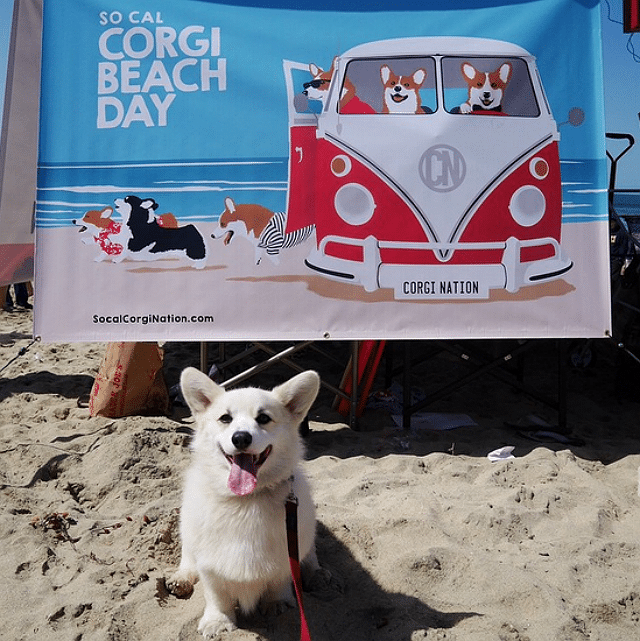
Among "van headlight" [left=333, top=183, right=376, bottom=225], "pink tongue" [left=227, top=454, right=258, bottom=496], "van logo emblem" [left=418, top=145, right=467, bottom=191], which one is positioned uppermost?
"van logo emblem" [left=418, top=145, right=467, bottom=191]

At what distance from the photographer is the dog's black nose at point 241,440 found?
2516mm

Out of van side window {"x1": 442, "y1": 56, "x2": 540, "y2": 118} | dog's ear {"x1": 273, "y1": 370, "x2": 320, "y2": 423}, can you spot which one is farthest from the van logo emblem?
dog's ear {"x1": 273, "y1": 370, "x2": 320, "y2": 423}

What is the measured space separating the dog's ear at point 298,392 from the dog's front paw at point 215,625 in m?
0.91

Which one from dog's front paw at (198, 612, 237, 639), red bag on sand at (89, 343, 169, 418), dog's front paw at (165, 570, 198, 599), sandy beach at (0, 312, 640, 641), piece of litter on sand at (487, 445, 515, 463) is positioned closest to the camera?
dog's front paw at (198, 612, 237, 639)

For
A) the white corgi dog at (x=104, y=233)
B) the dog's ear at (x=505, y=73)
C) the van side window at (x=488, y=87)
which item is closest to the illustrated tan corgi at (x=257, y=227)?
the white corgi dog at (x=104, y=233)

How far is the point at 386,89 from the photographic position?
16.1 feet

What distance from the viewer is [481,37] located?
493 centimetres

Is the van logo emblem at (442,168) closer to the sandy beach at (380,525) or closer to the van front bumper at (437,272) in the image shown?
the van front bumper at (437,272)

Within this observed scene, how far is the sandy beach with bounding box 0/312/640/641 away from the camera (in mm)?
2859

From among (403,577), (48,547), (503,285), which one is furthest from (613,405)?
(48,547)

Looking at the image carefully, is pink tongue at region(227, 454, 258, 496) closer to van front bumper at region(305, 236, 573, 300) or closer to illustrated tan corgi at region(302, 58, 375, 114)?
van front bumper at region(305, 236, 573, 300)

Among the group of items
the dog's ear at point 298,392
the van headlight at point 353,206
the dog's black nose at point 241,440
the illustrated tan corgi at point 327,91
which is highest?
the illustrated tan corgi at point 327,91

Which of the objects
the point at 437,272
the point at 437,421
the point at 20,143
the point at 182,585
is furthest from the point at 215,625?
the point at 20,143

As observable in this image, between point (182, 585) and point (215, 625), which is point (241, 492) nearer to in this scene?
point (215, 625)
